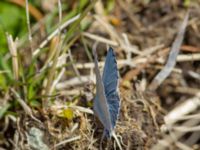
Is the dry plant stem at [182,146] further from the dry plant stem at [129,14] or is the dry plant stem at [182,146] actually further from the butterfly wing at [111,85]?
the dry plant stem at [129,14]

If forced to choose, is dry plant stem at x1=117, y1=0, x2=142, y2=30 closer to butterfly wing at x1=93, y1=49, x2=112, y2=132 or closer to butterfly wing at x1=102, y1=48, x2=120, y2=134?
butterfly wing at x1=93, y1=49, x2=112, y2=132

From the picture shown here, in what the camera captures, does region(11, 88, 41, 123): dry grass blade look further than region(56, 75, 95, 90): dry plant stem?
No

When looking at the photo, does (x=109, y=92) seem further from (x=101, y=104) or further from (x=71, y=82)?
(x=71, y=82)

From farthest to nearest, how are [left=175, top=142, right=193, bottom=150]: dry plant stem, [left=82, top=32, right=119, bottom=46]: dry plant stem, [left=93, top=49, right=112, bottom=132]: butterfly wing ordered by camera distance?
[left=82, top=32, right=119, bottom=46]: dry plant stem, [left=175, top=142, right=193, bottom=150]: dry plant stem, [left=93, top=49, right=112, bottom=132]: butterfly wing

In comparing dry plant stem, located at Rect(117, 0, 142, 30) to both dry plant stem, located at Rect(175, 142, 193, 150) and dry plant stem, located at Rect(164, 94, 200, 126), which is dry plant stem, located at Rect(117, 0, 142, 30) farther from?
dry plant stem, located at Rect(175, 142, 193, 150)

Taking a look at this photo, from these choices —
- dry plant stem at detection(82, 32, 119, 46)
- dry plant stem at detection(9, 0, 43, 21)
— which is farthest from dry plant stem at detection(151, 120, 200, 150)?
dry plant stem at detection(9, 0, 43, 21)

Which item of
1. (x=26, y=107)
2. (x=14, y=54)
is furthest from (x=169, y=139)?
(x=14, y=54)

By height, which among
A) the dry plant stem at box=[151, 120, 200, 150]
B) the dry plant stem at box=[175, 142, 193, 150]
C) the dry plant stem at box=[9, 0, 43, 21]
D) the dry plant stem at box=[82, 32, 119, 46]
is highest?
the dry plant stem at box=[9, 0, 43, 21]

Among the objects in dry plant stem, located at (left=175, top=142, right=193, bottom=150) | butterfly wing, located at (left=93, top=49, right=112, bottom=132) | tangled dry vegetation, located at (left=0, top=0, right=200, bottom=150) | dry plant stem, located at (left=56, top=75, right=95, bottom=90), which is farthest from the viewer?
dry plant stem, located at (left=56, top=75, right=95, bottom=90)

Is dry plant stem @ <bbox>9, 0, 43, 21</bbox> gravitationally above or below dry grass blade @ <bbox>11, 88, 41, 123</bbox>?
above
